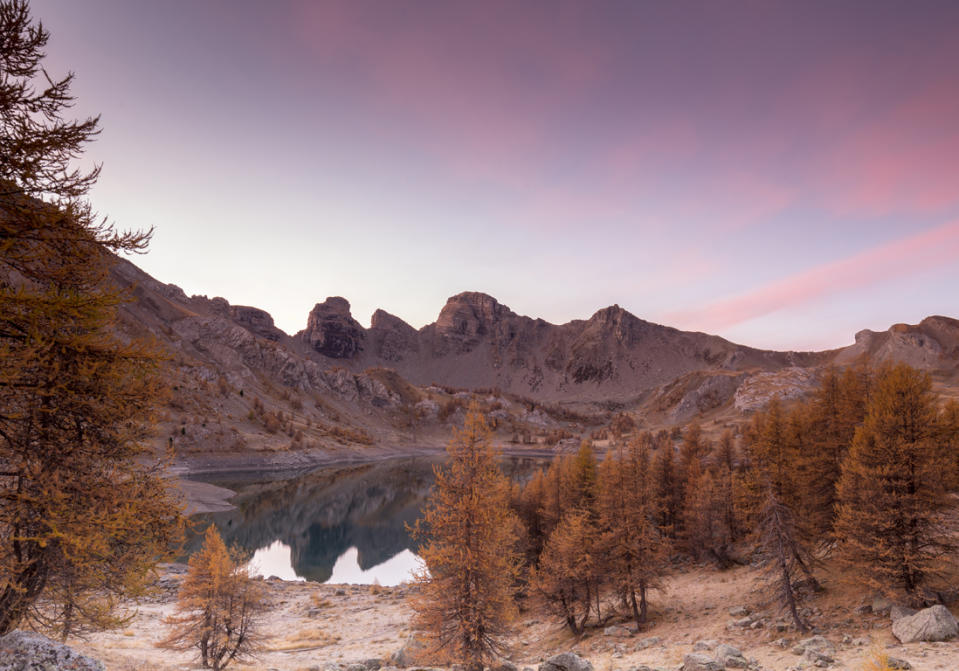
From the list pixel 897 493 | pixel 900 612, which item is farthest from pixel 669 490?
pixel 900 612

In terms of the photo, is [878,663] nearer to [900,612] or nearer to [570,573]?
[900,612]

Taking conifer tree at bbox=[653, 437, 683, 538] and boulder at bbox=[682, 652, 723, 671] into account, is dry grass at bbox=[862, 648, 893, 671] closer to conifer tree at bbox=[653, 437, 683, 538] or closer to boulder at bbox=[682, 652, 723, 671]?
boulder at bbox=[682, 652, 723, 671]

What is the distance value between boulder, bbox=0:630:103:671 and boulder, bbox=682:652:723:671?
59.1 ft

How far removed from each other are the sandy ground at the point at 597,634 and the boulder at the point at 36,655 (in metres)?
6.59

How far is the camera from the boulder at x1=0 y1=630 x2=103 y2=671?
809 cm

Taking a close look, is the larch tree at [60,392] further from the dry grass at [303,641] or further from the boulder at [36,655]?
the dry grass at [303,641]

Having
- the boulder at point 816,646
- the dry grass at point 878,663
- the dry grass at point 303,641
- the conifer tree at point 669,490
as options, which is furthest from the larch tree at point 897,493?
the dry grass at point 303,641

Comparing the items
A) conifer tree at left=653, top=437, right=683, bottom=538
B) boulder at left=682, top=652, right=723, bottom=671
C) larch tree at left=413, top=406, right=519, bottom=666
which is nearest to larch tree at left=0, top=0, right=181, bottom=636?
larch tree at left=413, top=406, right=519, bottom=666

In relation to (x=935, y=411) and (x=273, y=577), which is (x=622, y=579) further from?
(x=273, y=577)

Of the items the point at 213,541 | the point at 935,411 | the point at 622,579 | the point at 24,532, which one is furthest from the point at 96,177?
the point at 935,411

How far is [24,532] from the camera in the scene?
9719 mm

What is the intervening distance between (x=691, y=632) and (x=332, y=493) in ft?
299

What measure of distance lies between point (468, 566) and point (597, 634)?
52.6 feet

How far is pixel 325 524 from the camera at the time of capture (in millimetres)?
78312
